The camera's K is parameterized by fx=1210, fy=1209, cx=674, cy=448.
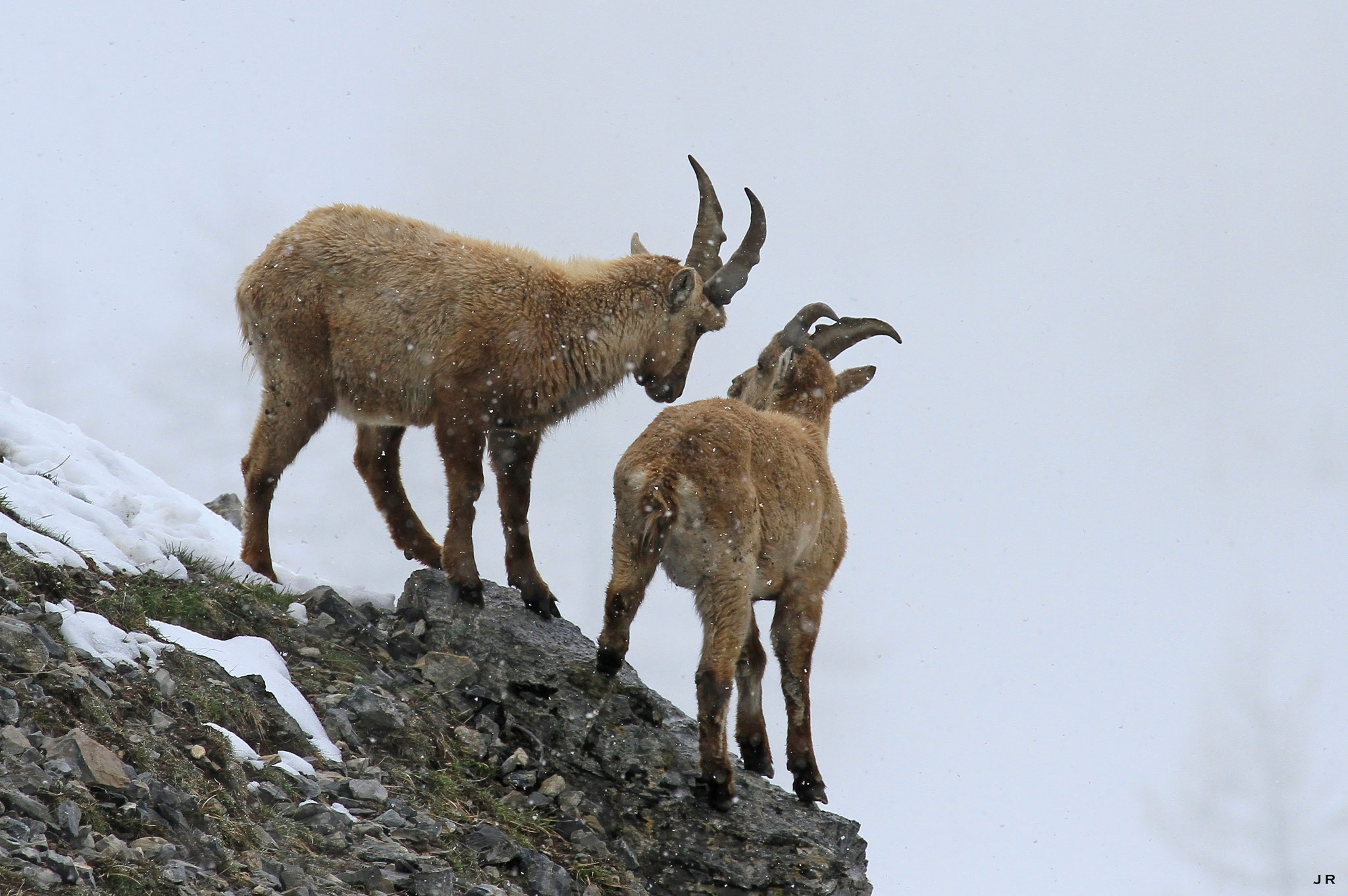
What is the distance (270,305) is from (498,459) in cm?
205

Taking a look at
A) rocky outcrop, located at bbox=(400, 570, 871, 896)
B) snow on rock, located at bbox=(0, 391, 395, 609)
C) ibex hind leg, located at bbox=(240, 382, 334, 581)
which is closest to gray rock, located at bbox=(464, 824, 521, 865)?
rocky outcrop, located at bbox=(400, 570, 871, 896)

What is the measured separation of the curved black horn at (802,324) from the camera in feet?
31.5

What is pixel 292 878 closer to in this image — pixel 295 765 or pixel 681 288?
pixel 295 765

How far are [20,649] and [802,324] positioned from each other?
6102 millimetres

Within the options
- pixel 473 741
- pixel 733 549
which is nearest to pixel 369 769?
pixel 473 741

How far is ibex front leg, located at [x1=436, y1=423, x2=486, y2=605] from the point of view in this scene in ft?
26.5

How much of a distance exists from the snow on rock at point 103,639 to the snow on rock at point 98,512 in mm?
633

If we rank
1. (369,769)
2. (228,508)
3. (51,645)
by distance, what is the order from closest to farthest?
(51,645), (369,769), (228,508)

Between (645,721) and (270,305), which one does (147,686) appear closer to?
(645,721)

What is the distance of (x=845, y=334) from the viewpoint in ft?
32.5

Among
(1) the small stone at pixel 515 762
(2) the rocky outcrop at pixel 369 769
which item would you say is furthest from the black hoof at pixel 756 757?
(1) the small stone at pixel 515 762

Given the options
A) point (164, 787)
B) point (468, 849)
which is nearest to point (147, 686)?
point (164, 787)

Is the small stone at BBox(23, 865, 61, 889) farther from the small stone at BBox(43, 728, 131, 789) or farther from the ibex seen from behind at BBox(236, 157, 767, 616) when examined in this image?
the ibex seen from behind at BBox(236, 157, 767, 616)

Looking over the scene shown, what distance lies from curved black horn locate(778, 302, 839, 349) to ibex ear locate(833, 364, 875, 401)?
0.52 m
